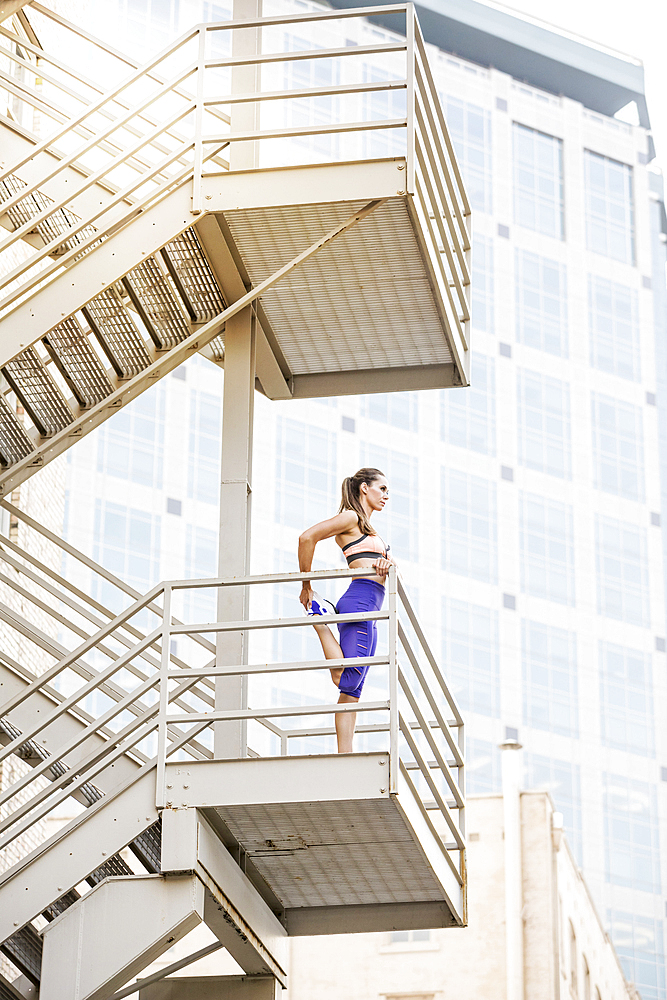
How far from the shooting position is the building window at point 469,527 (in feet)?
304

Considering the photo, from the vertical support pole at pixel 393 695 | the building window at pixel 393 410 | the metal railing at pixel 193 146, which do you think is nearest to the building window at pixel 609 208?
the building window at pixel 393 410

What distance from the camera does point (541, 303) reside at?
104188 mm

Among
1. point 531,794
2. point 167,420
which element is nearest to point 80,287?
point 531,794

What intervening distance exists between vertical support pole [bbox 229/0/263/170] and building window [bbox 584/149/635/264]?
326 ft

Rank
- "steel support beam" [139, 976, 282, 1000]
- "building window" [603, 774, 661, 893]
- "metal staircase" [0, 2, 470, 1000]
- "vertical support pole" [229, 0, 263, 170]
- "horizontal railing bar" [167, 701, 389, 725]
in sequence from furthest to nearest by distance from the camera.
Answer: "building window" [603, 774, 661, 893], "steel support beam" [139, 976, 282, 1000], "vertical support pole" [229, 0, 263, 170], "metal staircase" [0, 2, 470, 1000], "horizontal railing bar" [167, 701, 389, 725]

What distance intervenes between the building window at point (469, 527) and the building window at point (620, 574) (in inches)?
363

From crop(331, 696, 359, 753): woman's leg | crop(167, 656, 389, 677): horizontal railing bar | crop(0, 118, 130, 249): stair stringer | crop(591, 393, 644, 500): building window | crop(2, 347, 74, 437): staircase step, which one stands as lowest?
crop(331, 696, 359, 753): woman's leg

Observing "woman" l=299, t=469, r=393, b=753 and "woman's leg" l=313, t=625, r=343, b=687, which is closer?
"woman" l=299, t=469, r=393, b=753

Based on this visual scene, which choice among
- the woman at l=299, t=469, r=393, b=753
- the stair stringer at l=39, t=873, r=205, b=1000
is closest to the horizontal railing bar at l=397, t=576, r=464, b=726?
the woman at l=299, t=469, r=393, b=753

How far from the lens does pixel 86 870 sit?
385 inches

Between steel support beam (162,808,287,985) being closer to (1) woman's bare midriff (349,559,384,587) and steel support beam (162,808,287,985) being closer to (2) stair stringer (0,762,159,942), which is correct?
(2) stair stringer (0,762,159,942)

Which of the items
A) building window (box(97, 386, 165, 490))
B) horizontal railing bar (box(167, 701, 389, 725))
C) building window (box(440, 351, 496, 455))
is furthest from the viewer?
building window (box(440, 351, 496, 455))

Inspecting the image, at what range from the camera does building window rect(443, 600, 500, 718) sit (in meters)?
90.2

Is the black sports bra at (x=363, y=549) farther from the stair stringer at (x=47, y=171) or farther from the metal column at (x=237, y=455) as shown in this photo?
the stair stringer at (x=47, y=171)
